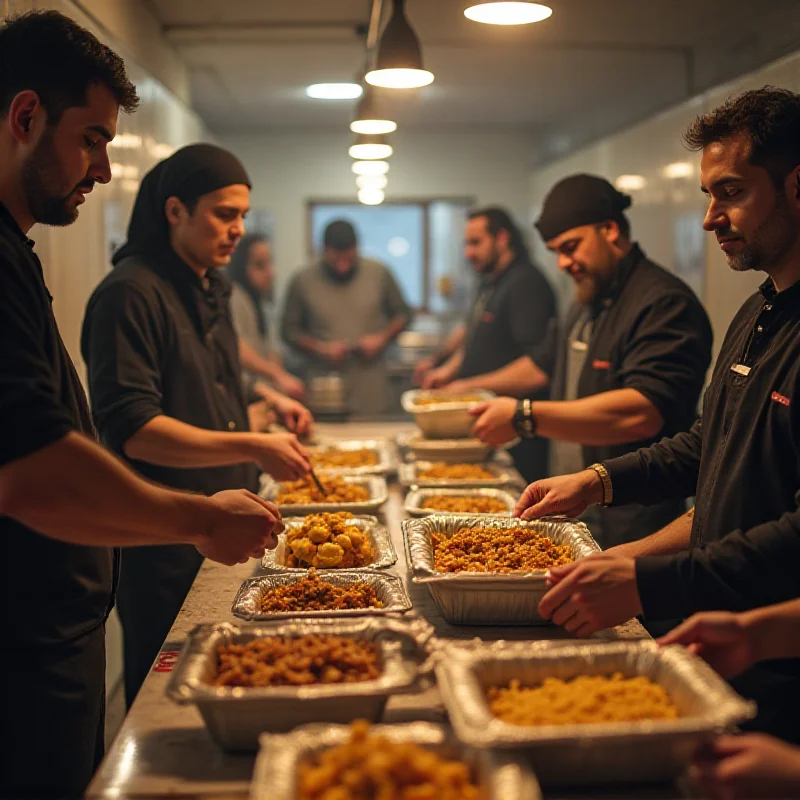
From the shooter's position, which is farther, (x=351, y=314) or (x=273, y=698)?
(x=351, y=314)

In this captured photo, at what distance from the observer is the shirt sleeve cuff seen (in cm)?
151

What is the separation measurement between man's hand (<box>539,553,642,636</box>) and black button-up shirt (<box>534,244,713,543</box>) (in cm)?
119

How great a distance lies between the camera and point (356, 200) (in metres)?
8.48

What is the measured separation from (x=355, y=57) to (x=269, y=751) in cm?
476

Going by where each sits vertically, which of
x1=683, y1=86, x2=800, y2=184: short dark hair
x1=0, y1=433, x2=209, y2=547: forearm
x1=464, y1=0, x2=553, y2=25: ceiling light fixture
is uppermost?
x1=464, y1=0, x2=553, y2=25: ceiling light fixture

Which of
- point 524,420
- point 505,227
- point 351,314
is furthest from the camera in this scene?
point 351,314

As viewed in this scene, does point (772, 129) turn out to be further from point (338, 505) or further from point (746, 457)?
point (338, 505)

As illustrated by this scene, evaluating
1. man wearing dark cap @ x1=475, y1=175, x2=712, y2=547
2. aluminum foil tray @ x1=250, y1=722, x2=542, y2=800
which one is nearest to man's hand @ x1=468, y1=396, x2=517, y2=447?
man wearing dark cap @ x1=475, y1=175, x2=712, y2=547

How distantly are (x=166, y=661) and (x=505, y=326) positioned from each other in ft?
11.7

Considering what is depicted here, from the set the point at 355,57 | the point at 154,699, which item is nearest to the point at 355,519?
the point at 154,699

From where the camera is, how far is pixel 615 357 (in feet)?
9.77

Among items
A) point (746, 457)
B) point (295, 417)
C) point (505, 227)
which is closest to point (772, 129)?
point (746, 457)

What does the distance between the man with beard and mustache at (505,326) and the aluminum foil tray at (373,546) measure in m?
2.08

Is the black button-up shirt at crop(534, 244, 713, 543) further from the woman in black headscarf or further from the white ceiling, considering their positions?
the woman in black headscarf
